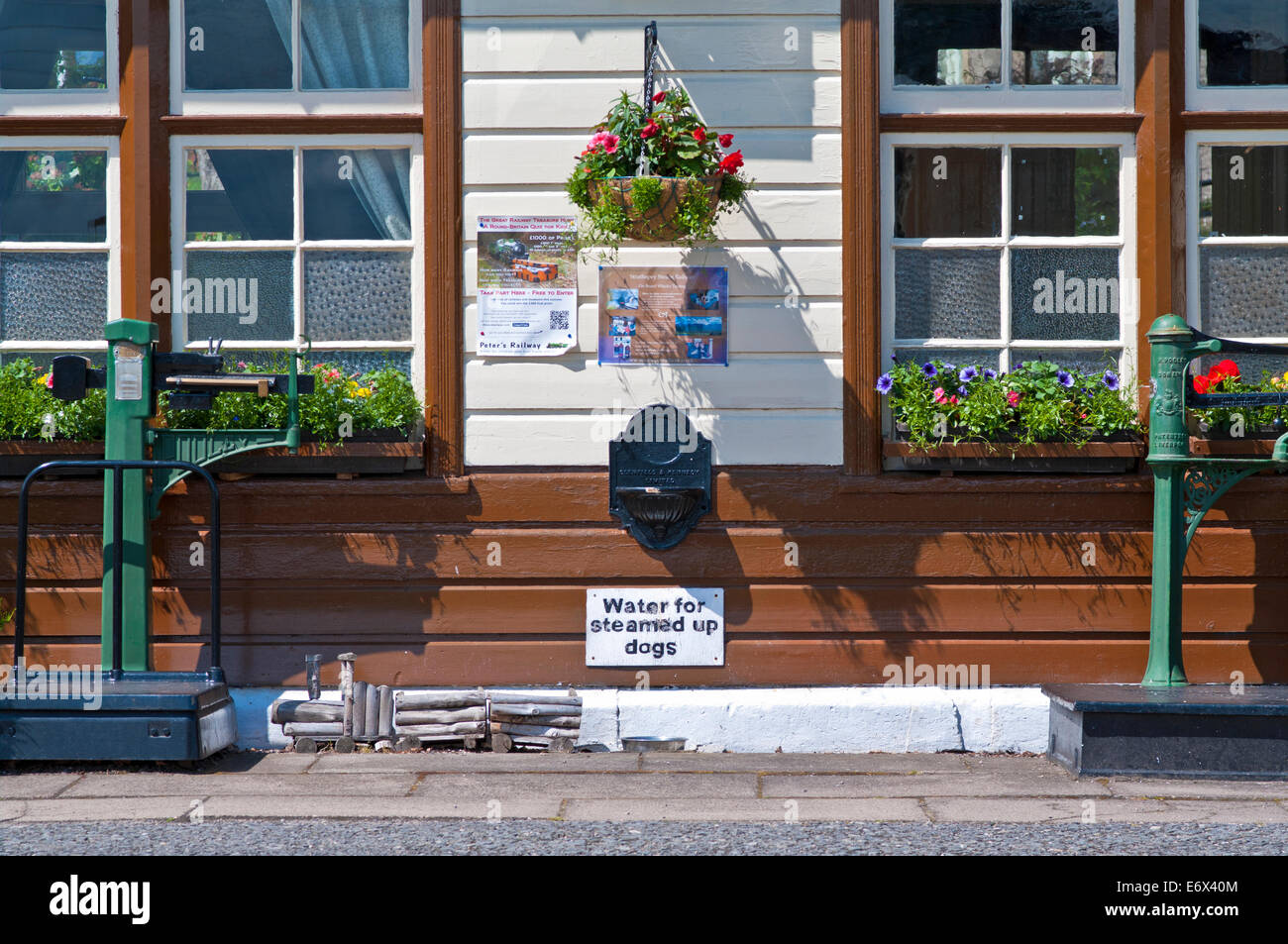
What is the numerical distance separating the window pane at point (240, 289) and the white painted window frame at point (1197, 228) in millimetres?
4453

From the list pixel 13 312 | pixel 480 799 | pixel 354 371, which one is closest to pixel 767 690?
pixel 480 799

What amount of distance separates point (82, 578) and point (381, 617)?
4.79ft

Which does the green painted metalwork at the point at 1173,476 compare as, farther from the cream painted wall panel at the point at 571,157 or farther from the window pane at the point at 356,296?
the window pane at the point at 356,296

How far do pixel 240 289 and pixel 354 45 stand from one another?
1.35 meters

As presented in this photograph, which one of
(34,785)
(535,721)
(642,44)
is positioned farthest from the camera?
(642,44)

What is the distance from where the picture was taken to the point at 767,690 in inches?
247

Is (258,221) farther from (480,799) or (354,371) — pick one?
(480,799)

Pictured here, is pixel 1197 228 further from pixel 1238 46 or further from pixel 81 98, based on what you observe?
pixel 81 98

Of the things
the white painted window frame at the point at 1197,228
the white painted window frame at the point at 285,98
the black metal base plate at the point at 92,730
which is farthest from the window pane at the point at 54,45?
the white painted window frame at the point at 1197,228

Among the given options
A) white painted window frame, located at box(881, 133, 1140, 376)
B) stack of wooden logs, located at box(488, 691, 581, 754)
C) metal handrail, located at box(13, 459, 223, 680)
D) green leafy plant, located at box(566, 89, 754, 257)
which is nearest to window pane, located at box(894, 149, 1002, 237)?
white painted window frame, located at box(881, 133, 1140, 376)

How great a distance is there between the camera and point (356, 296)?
6.52 m

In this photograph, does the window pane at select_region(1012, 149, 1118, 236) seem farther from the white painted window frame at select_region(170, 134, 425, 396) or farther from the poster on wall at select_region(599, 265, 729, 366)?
the white painted window frame at select_region(170, 134, 425, 396)

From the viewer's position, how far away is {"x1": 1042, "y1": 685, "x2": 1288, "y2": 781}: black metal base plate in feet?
17.9

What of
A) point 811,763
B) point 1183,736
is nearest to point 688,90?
point 811,763
